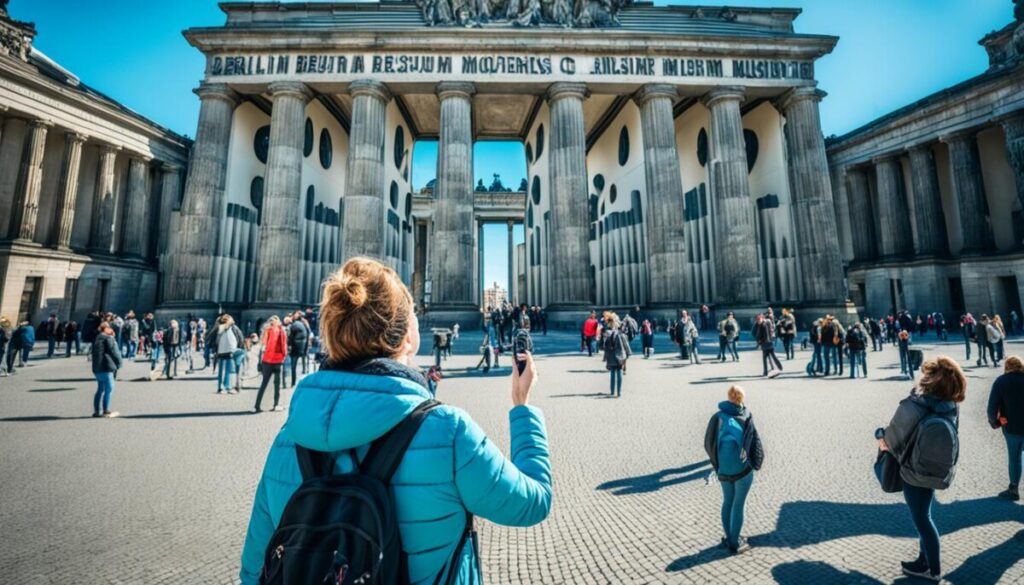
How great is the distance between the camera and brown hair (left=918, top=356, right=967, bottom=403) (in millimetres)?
2994

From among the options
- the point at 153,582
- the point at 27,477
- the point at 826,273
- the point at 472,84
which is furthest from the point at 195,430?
the point at 826,273

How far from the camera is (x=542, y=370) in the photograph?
12.1 meters

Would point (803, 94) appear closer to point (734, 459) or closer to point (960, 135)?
point (960, 135)

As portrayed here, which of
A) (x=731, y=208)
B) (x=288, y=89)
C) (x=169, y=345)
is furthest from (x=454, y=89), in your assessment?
(x=169, y=345)

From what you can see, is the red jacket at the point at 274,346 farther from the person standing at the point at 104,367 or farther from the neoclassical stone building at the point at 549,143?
the neoclassical stone building at the point at 549,143

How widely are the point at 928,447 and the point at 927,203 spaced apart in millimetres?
35733

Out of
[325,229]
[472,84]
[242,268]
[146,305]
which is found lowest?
[146,305]

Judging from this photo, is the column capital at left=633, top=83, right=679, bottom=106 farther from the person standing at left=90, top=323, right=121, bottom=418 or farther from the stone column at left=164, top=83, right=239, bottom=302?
the person standing at left=90, top=323, right=121, bottom=418

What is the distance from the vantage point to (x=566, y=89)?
22.6m

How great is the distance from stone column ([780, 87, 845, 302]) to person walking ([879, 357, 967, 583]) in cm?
2321

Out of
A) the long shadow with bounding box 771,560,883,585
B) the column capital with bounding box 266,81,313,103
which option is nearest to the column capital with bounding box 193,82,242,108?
the column capital with bounding box 266,81,313,103

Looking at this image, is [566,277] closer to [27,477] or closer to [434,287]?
[434,287]

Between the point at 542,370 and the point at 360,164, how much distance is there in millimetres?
15429

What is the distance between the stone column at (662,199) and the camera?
22016mm
